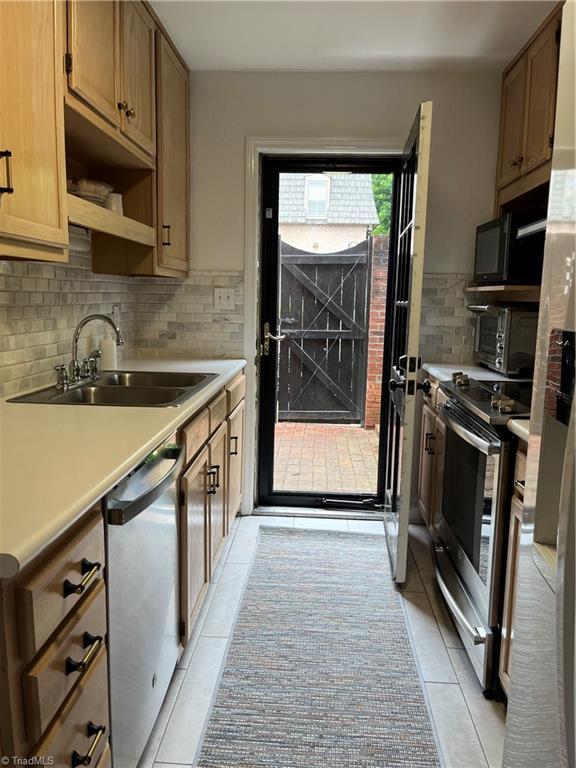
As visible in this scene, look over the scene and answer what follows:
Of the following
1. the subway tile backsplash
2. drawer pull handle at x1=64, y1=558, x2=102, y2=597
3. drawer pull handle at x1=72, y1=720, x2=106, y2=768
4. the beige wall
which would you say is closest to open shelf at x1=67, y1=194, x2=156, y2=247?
the subway tile backsplash

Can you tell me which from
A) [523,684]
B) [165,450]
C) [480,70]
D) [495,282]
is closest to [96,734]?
[165,450]

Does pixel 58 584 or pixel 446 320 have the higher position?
pixel 446 320

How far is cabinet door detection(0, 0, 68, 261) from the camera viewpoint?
1298 millimetres

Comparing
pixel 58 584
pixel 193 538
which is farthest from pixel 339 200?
pixel 58 584

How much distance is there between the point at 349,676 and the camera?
192 centimetres

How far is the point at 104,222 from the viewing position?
1882 mm

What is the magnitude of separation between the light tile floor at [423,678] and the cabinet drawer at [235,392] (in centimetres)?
75

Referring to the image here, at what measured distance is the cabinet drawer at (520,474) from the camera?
1616mm

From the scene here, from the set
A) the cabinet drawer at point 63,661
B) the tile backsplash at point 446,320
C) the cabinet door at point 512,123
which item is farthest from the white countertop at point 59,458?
the cabinet door at point 512,123

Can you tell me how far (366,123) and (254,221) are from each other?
78 cm

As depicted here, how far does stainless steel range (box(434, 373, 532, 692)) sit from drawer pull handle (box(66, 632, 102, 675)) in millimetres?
1210

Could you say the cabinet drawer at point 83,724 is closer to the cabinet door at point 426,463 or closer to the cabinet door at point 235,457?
the cabinet door at point 235,457

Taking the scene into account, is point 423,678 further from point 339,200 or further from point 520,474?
point 339,200

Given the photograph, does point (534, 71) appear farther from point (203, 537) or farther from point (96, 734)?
point (96, 734)
